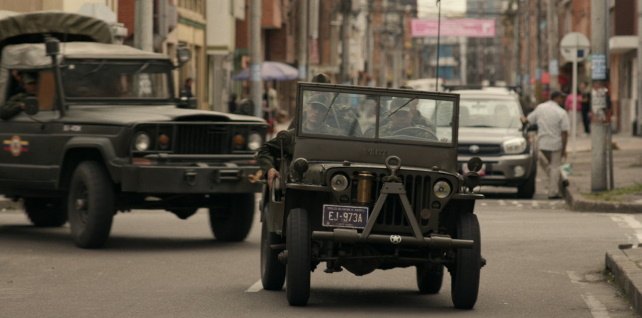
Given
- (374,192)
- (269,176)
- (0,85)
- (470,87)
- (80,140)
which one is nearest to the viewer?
(374,192)

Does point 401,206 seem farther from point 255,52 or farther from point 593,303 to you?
point 255,52

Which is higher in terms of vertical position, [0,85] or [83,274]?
[0,85]

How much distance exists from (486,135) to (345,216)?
52.3 feet

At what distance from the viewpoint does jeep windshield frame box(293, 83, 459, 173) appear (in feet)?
43.3

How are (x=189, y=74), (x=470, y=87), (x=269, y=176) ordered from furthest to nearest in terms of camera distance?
(x=189, y=74)
(x=470, y=87)
(x=269, y=176)

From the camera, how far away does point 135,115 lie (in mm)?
18078

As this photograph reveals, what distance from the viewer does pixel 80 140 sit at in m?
18.0

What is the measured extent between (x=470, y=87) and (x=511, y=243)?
12.2 m

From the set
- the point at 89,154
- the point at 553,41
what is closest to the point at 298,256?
the point at 89,154

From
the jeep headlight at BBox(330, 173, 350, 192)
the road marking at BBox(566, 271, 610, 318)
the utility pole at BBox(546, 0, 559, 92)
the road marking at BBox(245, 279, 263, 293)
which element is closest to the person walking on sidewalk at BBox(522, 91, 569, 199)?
the road marking at BBox(566, 271, 610, 318)

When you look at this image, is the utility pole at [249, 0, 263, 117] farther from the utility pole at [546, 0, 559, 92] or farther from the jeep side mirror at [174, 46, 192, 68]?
the jeep side mirror at [174, 46, 192, 68]

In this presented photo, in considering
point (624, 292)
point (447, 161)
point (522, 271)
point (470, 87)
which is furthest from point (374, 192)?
point (470, 87)

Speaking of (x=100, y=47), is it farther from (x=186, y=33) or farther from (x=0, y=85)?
(x=186, y=33)

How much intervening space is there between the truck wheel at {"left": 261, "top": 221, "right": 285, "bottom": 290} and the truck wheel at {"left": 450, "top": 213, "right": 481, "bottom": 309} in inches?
60.2
